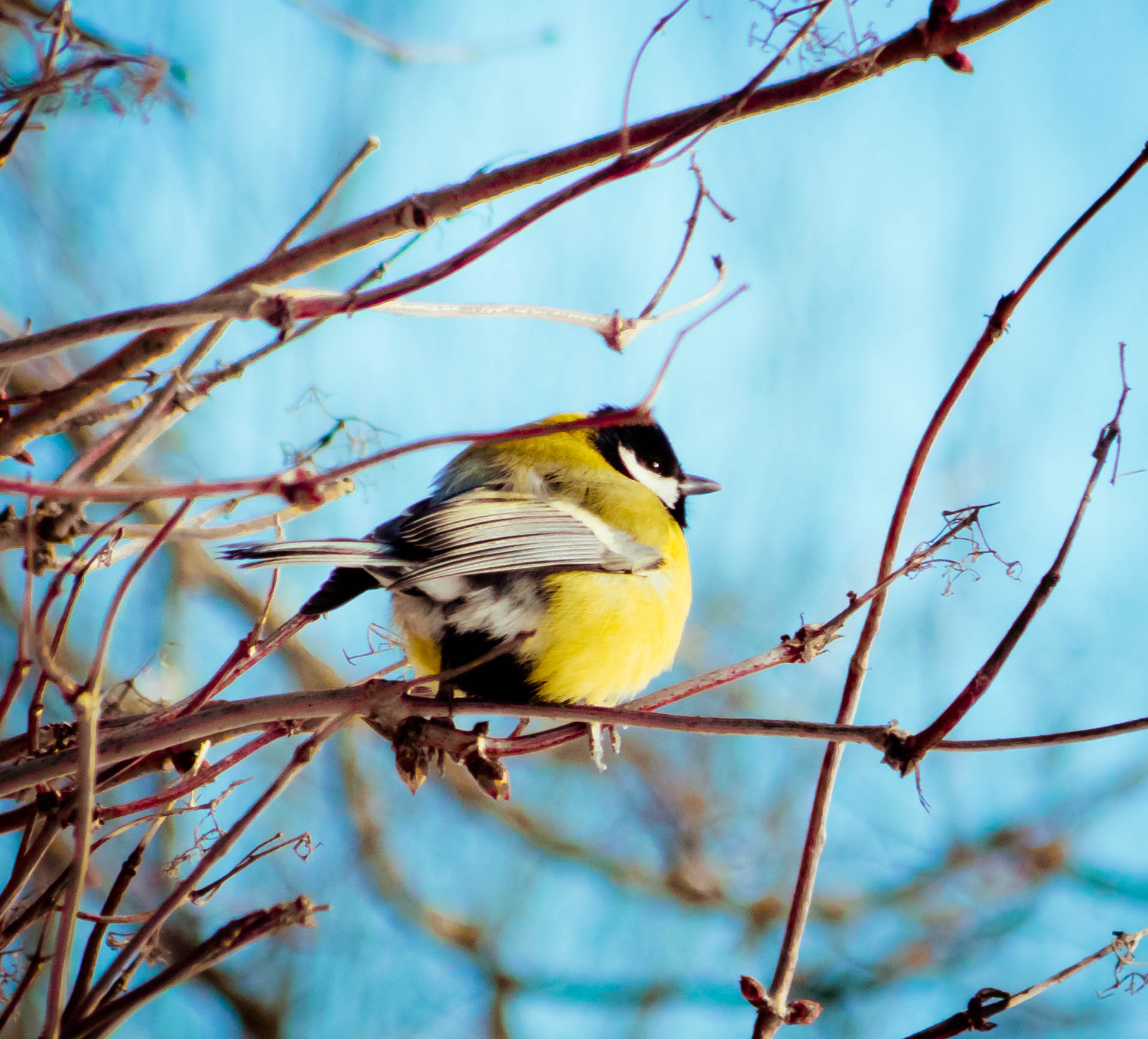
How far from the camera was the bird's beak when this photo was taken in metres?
3.41

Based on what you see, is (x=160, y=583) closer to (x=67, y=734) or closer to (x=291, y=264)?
(x=67, y=734)

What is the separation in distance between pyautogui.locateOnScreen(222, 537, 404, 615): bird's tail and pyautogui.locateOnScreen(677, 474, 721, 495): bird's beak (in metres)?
1.50

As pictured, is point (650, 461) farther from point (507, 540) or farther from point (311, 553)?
point (311, 553)

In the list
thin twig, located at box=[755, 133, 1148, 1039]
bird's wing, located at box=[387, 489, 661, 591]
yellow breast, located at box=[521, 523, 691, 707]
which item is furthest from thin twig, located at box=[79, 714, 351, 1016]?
yellow breast, located at box=[521, 523, 691, 707]

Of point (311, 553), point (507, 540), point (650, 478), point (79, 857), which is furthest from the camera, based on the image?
point (650, 478)

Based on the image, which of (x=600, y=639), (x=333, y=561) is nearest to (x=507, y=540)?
(x=600, y=639)

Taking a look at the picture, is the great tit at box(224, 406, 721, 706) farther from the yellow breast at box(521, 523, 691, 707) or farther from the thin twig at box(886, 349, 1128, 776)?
the thin twig at box(886, 349, 1128, 776)

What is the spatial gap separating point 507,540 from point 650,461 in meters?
1.10

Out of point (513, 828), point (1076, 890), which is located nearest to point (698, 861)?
point (513, 828)

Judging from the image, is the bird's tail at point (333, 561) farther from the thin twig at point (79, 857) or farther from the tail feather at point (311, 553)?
the thin twig at point (79, 857)

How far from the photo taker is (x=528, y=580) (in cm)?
244

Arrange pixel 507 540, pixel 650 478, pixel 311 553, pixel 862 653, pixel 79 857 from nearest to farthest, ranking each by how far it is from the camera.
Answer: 1. pixel 79 857
2. pixel 862 653
3. pixel 311 553
4. pixel 507 540
5. pixel 650 478

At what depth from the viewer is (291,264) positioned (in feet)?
3.96

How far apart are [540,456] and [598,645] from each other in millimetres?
720
